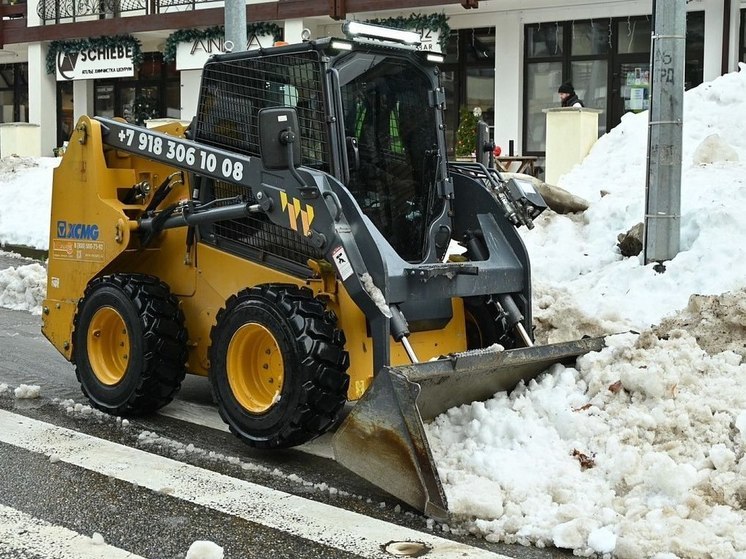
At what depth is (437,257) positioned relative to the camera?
265 inches

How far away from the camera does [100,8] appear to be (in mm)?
26312

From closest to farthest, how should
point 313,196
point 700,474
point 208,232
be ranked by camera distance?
point 700,474 < point 313,196 < point 208,232

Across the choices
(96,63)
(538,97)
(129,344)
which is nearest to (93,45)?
(96,63)

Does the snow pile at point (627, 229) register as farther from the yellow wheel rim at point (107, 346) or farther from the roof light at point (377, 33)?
the yellow wheel rim at point (107, 346)

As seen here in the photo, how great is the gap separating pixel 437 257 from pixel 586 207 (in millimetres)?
5687

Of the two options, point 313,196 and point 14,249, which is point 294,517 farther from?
point 14,249

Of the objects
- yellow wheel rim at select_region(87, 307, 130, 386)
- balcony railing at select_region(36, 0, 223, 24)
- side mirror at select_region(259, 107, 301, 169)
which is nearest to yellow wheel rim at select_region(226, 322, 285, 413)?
side mirror at select_region(259, 107, 301, 169)

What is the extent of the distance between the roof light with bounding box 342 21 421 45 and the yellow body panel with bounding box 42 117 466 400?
1.59 metres

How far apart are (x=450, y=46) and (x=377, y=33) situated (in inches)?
650

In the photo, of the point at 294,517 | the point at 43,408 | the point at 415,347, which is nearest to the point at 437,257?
the point at 415,347

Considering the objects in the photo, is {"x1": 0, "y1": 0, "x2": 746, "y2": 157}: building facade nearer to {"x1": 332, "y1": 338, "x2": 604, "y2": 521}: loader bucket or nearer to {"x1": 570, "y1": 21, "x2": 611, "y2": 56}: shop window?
{"x1": 570, "y1": 21, "x2": 611, "y2": 56}: shop window

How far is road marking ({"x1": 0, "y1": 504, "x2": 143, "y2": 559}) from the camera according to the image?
449 centimetres

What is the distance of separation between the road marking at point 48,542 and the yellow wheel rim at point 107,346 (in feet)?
7.15

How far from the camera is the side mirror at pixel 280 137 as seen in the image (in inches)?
231
